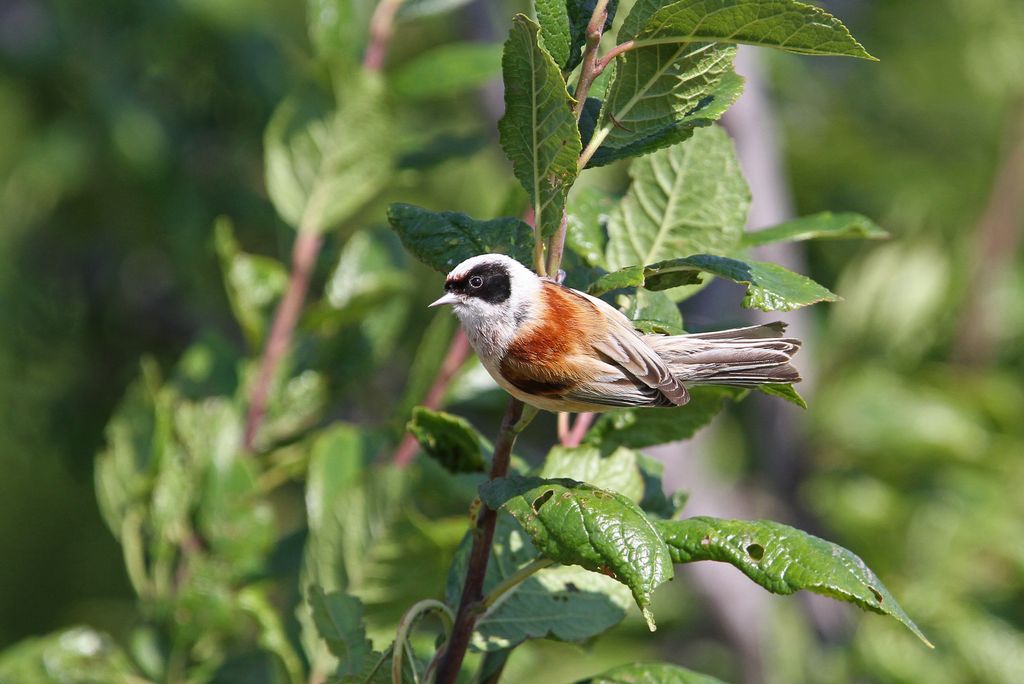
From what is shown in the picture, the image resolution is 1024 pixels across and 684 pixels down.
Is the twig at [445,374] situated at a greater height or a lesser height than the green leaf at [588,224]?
lesser

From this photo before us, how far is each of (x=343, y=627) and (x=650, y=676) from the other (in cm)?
41

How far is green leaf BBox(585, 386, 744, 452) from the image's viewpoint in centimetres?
143

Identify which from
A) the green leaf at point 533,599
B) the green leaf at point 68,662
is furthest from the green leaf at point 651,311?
the green leaf at point 68,662

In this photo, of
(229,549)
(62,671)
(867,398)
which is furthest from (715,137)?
(867,398)

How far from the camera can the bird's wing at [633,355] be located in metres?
1.30

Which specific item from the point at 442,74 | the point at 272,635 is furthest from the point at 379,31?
the point at 272,635

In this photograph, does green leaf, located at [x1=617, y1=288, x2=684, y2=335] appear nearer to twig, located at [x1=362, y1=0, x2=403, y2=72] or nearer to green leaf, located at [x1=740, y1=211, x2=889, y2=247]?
green leaf, located at [x1=740, y1=211, x2=889, y2=247]

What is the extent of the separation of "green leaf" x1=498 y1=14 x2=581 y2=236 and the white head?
0.62ft

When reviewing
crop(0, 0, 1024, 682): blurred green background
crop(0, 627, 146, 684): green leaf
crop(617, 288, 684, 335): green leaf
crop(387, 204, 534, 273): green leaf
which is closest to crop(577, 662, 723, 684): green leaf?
crop(617, 288, 684, 335): green leaf

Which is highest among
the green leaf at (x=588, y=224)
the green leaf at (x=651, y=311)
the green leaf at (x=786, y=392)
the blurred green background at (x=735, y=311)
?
the green leaf at (x=588, y=224)

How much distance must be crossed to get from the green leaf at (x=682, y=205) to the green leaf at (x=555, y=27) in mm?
338

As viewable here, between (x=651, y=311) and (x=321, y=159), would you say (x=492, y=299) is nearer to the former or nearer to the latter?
(x=651, y=311)

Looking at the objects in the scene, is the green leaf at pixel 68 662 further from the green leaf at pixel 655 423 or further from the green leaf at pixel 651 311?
the green leaf at pixel 651 311

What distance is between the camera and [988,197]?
4.27 metres
